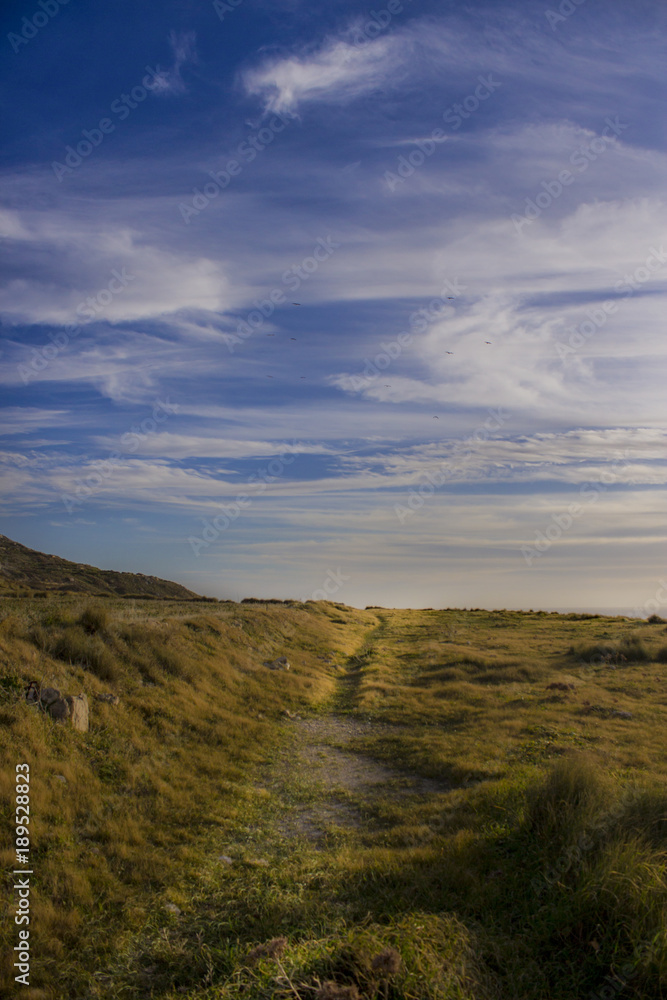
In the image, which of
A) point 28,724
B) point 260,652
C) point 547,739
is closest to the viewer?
point 28,724

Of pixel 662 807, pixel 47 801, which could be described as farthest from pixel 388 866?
pixel 47 801

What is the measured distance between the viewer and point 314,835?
9.15 metres

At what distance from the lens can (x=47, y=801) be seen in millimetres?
8188

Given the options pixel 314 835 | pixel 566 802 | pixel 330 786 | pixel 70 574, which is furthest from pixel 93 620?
pixel 70 574

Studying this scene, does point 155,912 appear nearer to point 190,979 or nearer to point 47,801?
point 190,979

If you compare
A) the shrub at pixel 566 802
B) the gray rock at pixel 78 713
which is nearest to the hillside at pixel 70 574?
the gray rock at pixel 78 713

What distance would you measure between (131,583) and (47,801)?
94792 millimetres

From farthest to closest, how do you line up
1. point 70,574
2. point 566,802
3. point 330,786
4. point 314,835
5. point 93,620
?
point 70,574
point 93,620
point 330,786
point 314,835
point 566,802

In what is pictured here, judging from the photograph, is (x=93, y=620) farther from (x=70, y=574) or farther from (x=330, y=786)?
(x=70, y=574)

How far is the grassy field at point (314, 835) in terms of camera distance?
5.12m

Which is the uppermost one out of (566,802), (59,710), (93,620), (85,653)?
(93,620)

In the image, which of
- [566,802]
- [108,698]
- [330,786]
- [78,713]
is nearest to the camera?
[566,802]

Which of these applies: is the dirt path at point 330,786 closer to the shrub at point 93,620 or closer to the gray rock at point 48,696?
the gray rock at point 48,696

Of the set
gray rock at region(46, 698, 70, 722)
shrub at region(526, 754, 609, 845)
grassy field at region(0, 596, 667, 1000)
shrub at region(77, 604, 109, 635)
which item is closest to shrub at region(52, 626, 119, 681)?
grassy field at region(0, 596, 667, 1000)
